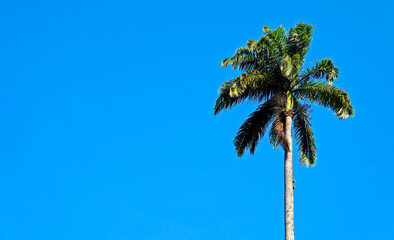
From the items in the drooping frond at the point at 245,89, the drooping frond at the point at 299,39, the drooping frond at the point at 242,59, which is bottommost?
the drooping frond at the point at 245,89

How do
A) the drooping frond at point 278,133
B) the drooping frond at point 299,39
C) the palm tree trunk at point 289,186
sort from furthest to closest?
the drooping frond at point 299,39 → the drooping frond at point 278,133 → the palm tree trunk at point 289,186

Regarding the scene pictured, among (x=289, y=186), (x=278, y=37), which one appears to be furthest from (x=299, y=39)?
(x=289, y=186)

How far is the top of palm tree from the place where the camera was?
89.6 feet

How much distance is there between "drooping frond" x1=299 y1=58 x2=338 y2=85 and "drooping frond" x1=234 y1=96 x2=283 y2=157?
207 cm

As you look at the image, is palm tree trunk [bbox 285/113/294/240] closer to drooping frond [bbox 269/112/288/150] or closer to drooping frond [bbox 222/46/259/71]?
drooping frond [bbox 269/112/288/150]

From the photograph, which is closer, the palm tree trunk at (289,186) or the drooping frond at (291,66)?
the palm tree trunk at (289,186)

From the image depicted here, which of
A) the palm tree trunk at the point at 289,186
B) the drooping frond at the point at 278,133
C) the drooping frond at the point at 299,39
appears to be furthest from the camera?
the drooping frond at the point at 299,39

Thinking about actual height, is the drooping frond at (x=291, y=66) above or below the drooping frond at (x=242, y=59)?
below

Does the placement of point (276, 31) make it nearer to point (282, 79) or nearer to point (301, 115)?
point (282, 79)

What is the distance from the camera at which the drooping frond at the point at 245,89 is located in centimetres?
2675

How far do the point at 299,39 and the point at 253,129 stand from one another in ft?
15.2

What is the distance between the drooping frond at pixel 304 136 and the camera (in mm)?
27953

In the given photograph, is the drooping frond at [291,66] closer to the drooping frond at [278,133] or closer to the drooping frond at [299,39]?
the drooping frond at [299,39]

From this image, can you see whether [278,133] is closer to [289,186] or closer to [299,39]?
[289,186]
